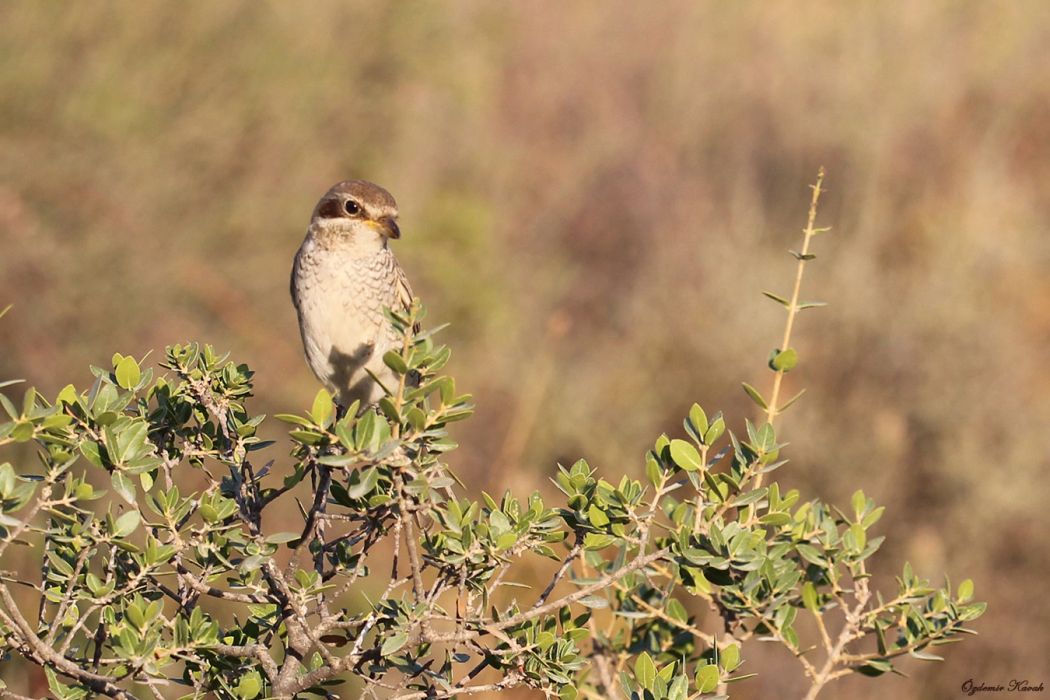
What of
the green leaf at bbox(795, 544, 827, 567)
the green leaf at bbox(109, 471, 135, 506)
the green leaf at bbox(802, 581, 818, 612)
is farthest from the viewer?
the green leaf at bbox(802, 581, 818, 612)

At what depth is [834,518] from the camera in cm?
265

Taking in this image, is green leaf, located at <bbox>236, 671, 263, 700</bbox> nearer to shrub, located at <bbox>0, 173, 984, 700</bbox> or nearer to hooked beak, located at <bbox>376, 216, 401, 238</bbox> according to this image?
shrub, located at <bbox>0, 173, 984, 700</bbox>

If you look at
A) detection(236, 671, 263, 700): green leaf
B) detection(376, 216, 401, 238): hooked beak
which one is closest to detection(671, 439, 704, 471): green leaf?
detection(236, 671, 263, 700): green leaf

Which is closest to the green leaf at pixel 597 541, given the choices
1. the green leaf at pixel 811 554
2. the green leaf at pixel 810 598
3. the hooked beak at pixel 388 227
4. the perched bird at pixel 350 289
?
the green leaf at pixel 811 554

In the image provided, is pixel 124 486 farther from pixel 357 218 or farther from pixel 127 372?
pixel 357 218

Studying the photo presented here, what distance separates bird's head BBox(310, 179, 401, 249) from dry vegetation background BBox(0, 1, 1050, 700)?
1185 mm

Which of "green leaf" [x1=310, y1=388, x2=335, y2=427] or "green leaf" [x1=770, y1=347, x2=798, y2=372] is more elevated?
"green leaf" [x1=770, y1=347, x2=798, y2=372]

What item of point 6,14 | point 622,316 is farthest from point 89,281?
point 622,316

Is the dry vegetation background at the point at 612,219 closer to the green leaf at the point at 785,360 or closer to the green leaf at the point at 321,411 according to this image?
the green leaf at the point at 785,360

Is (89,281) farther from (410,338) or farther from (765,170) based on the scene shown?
(765,170)

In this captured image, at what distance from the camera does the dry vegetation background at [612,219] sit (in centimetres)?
641

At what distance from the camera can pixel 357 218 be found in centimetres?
390

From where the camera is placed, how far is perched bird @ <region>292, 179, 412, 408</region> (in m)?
3.78

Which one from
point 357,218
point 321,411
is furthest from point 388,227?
point 321,411
